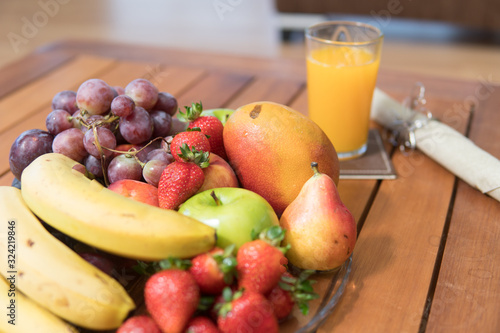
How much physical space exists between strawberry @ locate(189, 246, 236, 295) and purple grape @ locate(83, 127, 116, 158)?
0.88 ft

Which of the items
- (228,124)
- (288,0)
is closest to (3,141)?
(228,124)

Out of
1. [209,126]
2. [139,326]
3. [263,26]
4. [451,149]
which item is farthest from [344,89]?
[263,26]

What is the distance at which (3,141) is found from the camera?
1073 millimetres

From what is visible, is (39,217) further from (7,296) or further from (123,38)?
(123,38)

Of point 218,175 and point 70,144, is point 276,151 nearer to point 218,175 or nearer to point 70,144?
point 218,175

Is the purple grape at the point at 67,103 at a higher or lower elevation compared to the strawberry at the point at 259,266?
higher

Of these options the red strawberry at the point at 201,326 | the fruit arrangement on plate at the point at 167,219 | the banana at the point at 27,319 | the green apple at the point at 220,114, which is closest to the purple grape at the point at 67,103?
the fruit arrangement on plate at the point at 167,219

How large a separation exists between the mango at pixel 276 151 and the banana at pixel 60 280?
0.28 m

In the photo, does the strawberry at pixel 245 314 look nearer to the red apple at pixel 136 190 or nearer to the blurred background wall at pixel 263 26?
the red apple at pixel 136 190

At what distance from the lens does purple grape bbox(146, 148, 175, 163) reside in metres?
A: 0.79

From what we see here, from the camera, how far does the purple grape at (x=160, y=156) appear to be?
79 cm

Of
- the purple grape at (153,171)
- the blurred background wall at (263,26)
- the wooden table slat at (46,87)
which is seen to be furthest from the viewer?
the blurred background wall at (263,26)

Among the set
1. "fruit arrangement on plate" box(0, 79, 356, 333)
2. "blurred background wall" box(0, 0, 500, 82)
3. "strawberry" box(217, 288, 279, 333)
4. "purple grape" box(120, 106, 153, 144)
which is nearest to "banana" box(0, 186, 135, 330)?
"fruit arrangement on plate" box(0, 79, 356, 333)

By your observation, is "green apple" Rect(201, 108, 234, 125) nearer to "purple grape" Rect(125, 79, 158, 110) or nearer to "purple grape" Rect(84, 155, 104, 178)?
"purple grape" Rect(125, 79, 158, 110)
